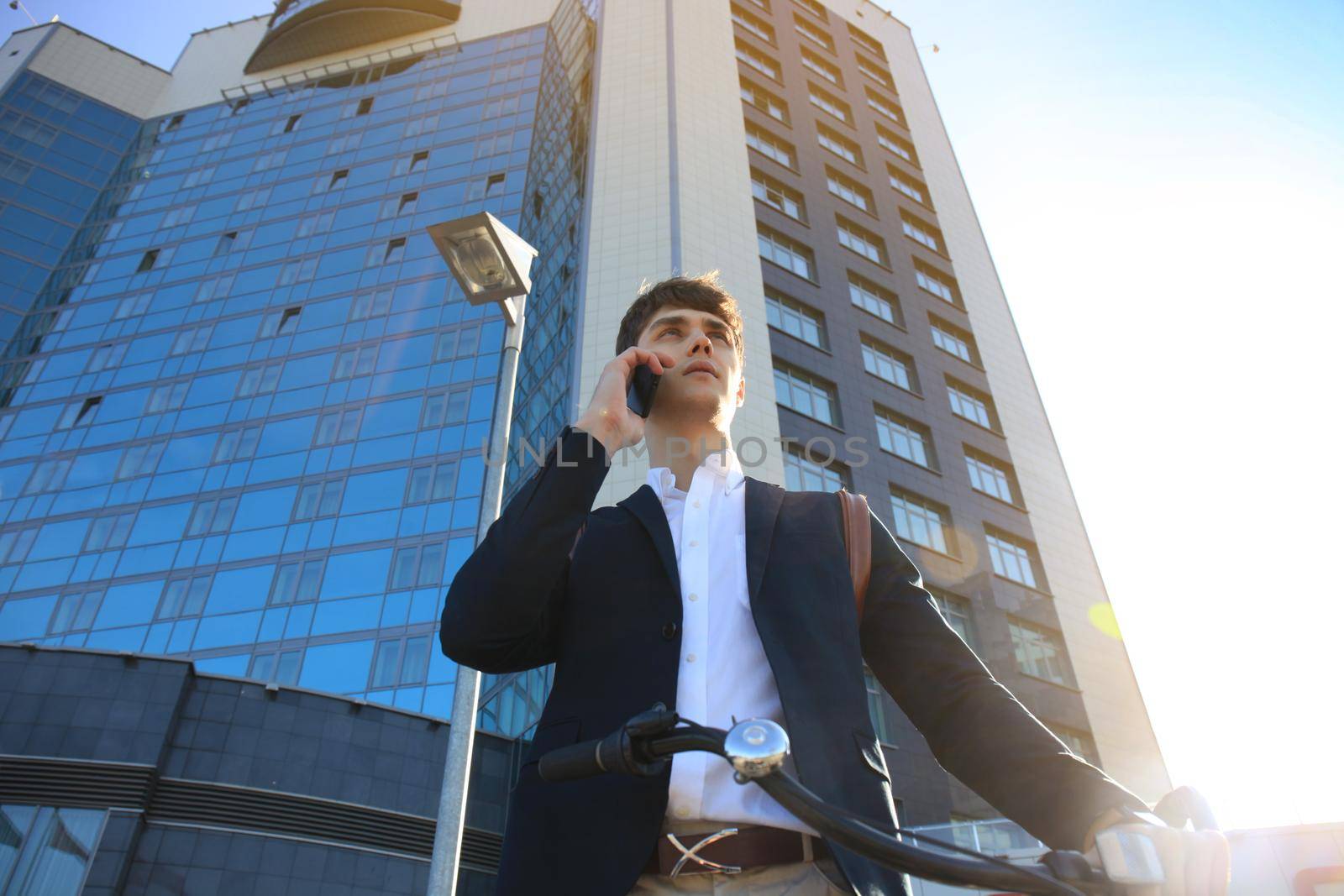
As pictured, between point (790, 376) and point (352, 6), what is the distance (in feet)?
142

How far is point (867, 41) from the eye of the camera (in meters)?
39.4

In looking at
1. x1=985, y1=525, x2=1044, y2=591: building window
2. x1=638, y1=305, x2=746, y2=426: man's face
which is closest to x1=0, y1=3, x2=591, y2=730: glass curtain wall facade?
x1=985, y1=525, x2=1044, y2=591: building window

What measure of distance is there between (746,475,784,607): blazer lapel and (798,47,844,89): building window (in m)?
35.3

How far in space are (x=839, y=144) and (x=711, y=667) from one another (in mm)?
32935

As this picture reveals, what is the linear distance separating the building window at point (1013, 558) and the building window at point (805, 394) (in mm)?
5872

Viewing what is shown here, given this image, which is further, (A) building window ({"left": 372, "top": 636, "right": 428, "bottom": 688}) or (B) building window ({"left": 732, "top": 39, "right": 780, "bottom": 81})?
(B) building window ({"left": 732, "top": 39, "right": 780, "bottom": 81})

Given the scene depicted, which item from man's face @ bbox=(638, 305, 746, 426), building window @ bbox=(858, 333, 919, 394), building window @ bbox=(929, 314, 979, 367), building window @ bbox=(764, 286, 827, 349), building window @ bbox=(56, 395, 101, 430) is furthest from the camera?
building window @ bbox=(56, 395, 101, 430)

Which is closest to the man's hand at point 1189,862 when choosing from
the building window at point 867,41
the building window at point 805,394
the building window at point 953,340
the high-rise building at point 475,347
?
the high-rise building at point 475,347

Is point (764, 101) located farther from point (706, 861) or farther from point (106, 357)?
point (706, 861)

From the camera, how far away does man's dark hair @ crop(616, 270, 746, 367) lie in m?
2.86

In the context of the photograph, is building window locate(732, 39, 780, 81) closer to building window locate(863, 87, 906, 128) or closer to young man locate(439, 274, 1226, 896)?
building window locate(863, 87, 906, 128)

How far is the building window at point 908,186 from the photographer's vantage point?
3275 cm

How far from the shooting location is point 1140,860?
1118 mm

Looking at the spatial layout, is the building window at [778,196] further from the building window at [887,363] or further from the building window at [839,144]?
the building window at [887,363]
